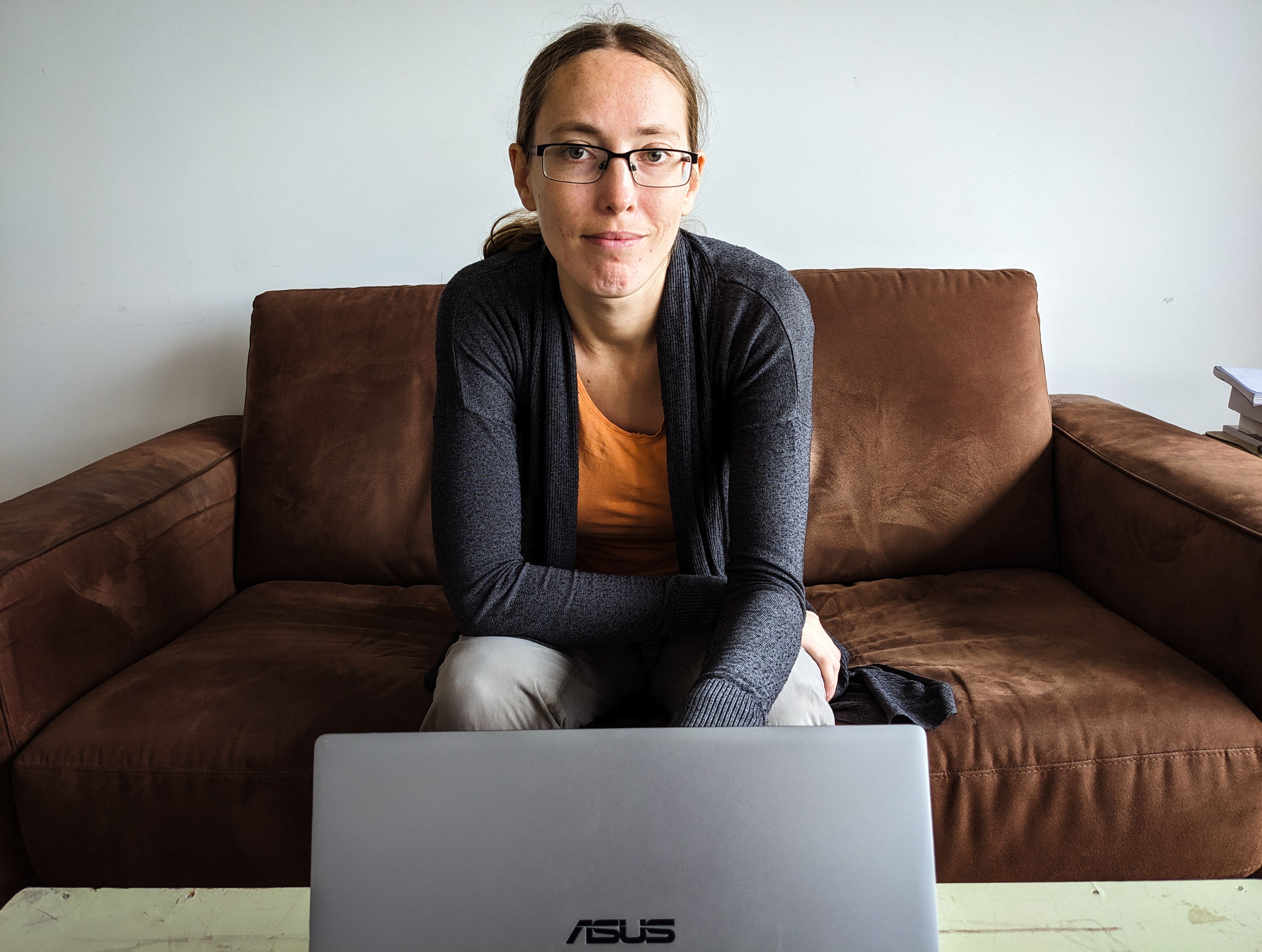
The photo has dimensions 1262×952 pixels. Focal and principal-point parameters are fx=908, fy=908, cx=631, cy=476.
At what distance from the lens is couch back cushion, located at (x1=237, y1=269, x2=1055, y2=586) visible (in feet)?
5.21

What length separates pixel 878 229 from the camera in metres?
1.90

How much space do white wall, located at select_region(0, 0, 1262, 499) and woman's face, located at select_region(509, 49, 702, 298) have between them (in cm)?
92

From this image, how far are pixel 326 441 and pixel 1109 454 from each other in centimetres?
135

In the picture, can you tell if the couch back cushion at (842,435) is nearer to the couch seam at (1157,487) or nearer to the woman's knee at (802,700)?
the couch seam at (1157,487)

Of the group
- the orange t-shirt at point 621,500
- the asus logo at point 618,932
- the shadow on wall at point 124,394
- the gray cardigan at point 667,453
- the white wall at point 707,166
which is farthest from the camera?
the shadow on wall at point 124,394

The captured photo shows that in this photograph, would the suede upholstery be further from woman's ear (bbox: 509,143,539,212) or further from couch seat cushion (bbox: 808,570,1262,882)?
couch seat cushion (bbox: 808,570,1262,882)

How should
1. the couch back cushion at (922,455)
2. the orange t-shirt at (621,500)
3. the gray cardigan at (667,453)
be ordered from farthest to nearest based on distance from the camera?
the couch back cushion at (922,455)
the orange t-shirt at (621,500)
the gray cardigan at (667,453)

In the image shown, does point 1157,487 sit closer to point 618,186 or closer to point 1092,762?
point 1092,762

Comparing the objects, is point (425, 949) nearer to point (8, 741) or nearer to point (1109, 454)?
point (8, 741)

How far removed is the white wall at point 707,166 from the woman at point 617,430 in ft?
2.66

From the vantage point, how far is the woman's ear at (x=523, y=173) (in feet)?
3.50

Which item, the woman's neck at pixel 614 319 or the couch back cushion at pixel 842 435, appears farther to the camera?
the couch back cushion at pixel 842 435

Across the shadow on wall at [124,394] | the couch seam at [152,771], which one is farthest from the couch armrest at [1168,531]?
the shadow on wall at [124,394]

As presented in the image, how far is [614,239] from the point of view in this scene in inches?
38.8
